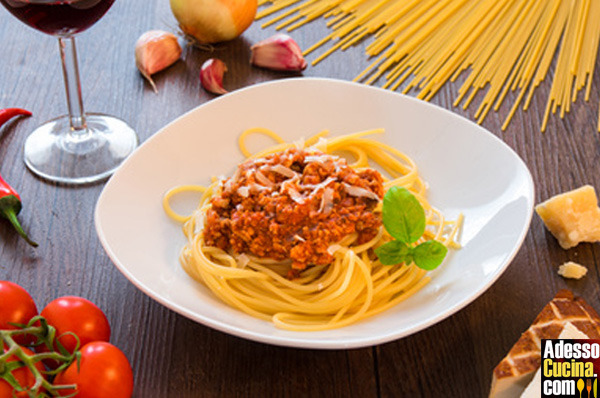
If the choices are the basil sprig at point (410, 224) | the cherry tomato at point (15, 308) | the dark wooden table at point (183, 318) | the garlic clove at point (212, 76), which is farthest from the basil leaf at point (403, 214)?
the garlic clove at point (212, 76)

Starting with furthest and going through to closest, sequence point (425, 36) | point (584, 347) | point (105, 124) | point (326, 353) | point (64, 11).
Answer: point (425, 36), point (105, 124), point (64, 11), point (326, 353), point (584, 347)

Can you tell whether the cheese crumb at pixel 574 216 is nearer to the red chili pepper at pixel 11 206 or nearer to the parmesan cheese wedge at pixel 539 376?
the parmesan cheese wedge at pixel 539 376

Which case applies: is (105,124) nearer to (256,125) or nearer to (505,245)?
(256,125)

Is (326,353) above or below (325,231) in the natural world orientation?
below

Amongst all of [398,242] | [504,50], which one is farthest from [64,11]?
[504,50]

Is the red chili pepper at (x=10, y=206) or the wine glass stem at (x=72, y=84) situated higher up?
the wine glass stem at (x=72, y=84)

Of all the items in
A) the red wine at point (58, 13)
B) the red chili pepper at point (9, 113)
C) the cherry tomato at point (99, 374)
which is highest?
the red wine at point (58, 13)

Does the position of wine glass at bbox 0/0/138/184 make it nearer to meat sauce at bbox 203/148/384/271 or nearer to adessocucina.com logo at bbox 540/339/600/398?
meat sauce at bbox 203/148/384/271
